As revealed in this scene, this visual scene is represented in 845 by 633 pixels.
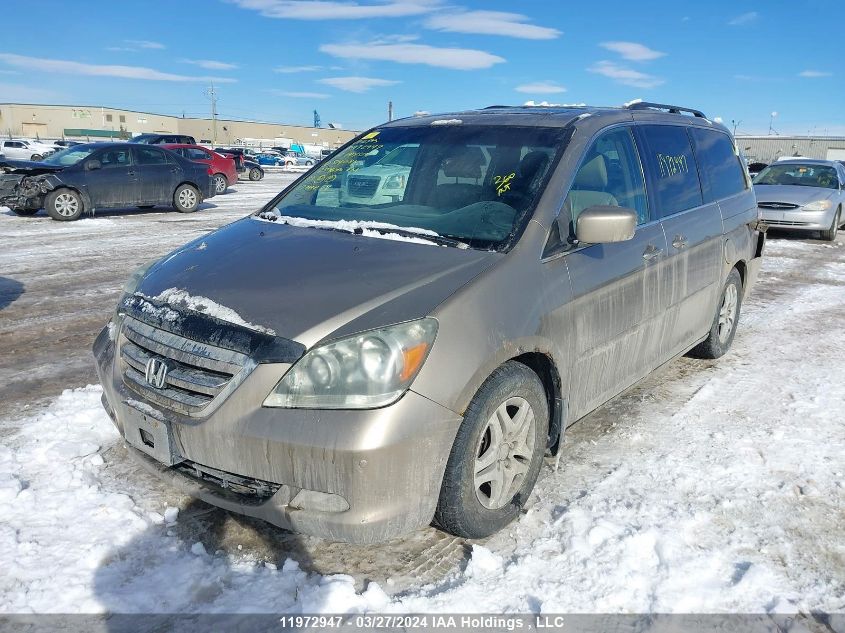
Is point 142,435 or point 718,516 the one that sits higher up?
point 142,435

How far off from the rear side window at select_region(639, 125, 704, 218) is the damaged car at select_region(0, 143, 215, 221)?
12282 mm

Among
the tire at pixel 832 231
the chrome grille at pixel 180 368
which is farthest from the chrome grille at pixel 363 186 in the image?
the tire at pixel 832 231

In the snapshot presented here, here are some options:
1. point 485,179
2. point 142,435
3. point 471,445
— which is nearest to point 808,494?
point 471,445

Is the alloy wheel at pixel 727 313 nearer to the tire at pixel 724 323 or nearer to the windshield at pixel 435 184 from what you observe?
the tire at pixel 724 323

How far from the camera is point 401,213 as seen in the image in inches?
141

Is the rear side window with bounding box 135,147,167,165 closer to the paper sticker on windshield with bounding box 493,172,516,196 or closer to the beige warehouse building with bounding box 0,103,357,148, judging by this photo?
the paper sticker on windshield with bounding box 493,172,516,196

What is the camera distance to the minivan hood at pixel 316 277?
257cm

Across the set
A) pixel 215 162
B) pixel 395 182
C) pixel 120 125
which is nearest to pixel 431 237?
pixel 395 182

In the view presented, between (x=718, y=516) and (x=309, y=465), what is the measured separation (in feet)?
6.49

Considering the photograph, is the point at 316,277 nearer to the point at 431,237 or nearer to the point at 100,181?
the point at 431,237

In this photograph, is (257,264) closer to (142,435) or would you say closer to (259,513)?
(142,435)

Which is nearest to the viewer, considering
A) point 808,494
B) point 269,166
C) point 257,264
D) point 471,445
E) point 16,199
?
point 471,445

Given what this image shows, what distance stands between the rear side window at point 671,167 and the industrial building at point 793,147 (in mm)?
59390

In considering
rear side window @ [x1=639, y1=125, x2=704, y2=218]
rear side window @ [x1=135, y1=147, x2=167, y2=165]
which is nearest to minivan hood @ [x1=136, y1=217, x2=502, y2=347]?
rear side window @ [x1=639, y1=125, x2=704, y2=218]
